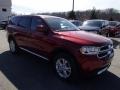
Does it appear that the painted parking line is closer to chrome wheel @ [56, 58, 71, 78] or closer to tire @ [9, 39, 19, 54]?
chrome wheel @ [56, 58, 71, 78]

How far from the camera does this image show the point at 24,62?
7.68 metres

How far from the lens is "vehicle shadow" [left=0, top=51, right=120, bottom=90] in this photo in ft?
17.8

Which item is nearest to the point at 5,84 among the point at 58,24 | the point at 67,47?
the point at 67,47

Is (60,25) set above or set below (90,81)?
above

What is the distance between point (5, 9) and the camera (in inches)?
1831

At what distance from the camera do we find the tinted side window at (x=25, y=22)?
25.2ft

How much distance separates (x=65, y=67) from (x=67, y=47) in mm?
603

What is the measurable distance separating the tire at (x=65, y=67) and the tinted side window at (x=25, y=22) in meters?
2.27

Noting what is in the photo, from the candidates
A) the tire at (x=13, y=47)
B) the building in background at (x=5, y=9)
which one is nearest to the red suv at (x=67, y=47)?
the tire at (x=13, y=47)

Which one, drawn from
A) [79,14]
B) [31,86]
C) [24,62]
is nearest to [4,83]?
[31,86]

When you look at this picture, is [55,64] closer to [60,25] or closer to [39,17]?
[60,25]

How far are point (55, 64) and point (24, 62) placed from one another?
2005mm

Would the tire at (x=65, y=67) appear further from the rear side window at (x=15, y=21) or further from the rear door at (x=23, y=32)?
the rear side window at (x=15, y=21)

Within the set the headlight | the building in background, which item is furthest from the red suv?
the building in background
